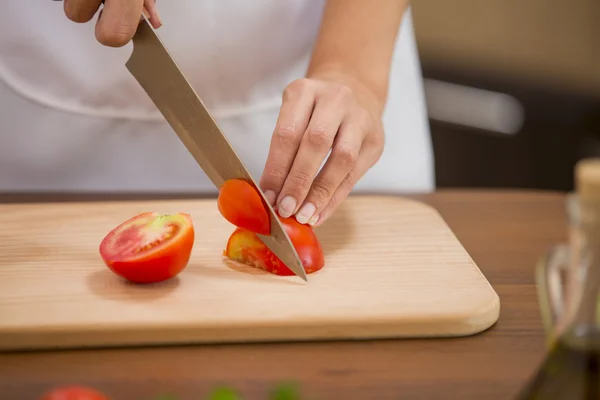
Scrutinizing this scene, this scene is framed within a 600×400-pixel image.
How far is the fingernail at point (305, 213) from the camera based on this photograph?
137 cm

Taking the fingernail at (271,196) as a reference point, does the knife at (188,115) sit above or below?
above

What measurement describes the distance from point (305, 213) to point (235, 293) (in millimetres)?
207

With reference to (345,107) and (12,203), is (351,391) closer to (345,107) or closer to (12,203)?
(345,107)

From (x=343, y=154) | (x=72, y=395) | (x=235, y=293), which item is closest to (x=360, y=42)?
(x=343, y=154)

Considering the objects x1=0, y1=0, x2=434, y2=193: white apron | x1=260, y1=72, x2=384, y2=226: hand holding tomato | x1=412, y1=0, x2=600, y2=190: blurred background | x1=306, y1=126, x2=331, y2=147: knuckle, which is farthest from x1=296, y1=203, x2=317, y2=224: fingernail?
x1=412, y1=0, x2=600, y2=190: blurred background

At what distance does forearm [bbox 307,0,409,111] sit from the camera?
165 centimetres

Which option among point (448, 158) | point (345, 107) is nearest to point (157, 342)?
point (345, 107)

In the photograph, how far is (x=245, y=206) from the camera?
4.34 ft

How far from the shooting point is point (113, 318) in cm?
114

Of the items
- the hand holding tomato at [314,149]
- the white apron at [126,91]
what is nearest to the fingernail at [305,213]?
the hand holding tomato at [314,149]

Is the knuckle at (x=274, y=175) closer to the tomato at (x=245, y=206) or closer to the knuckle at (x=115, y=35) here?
the tomato at (x=245, y=206)

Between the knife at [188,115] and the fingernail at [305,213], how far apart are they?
0.18 feet

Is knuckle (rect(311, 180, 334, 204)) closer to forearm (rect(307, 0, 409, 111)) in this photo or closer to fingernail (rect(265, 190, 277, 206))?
fingernail (rect(265, 190, 277, 206))

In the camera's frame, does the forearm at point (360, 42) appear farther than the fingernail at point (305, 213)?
Yes
